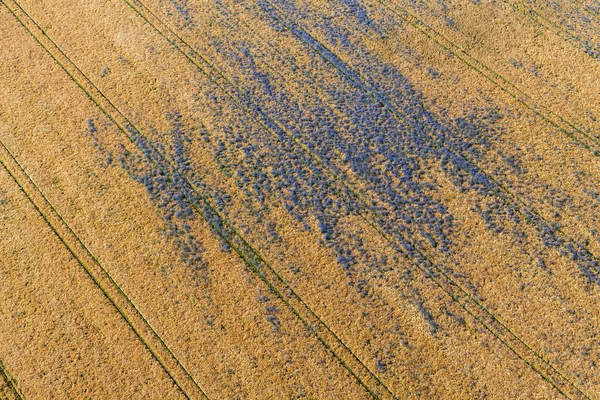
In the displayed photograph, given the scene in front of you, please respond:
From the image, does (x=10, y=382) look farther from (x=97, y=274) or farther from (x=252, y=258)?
(x=252, y=258)

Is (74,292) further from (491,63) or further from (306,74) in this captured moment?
(491,63)

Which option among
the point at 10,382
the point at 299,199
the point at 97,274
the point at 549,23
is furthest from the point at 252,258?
the point at 549,23

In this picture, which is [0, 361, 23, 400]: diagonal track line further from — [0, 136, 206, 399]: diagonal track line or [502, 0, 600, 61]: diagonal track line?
[502, 0, 600, 61]: diagonal track line

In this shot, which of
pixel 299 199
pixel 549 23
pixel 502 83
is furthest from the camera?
pixel 549 23

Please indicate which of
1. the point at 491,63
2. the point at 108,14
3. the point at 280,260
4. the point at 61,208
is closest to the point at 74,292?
the point at 61,208

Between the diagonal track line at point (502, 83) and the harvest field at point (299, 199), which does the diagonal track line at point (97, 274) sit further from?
the diagonal track line at point (502, 83)

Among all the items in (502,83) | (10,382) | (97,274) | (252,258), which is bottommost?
(10,382)

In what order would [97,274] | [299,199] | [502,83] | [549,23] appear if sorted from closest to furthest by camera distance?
[97,274]
[299,199]
[502,83]
[549,23]
